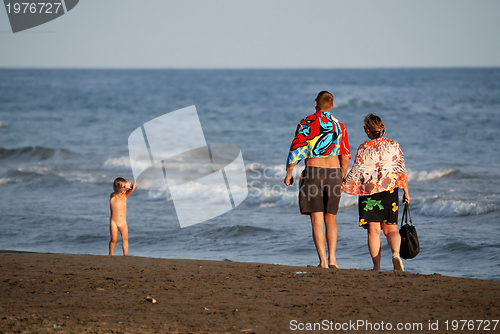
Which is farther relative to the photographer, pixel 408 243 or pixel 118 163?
pixel 118 163

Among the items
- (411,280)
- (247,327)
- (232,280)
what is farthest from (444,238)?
(247,327)

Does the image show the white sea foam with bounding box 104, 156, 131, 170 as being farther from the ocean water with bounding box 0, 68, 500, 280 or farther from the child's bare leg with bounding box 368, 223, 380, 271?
the child's bare leg with bounding box 368, 223, 380, 271

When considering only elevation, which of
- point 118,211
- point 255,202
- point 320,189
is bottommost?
point 255,202

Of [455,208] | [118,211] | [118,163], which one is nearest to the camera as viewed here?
[118,211]

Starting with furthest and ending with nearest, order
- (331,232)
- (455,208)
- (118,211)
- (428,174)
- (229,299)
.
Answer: (428,174), (455,208), (118,211), (331,232), (229,299)

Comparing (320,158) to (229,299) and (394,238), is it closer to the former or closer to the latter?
(394,238)

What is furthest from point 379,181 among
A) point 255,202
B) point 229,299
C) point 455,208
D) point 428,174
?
point 428,174

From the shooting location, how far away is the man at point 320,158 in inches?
185

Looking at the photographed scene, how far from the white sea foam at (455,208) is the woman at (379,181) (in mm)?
4485

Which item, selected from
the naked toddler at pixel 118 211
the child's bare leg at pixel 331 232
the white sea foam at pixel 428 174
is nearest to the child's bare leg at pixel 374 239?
the child's bare leg at pixel 331 232

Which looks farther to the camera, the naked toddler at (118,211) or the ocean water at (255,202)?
the ocean water at (255,202)

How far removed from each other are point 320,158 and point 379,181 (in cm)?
56

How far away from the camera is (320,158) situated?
471cm

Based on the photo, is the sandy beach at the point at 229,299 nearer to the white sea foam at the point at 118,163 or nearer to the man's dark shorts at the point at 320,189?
the man's dark shorts at the point at 320,189
